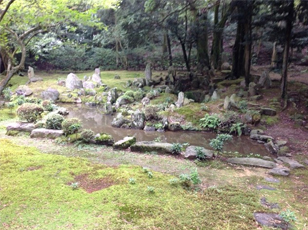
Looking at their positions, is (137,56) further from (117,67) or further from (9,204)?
(9,204)

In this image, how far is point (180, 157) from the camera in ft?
20.8

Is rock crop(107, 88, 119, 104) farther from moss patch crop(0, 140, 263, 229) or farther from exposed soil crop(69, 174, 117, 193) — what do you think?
exposed soil crop(69, 174, 117, 193)

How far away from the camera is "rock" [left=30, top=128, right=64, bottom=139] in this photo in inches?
293

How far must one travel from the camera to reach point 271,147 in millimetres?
7469

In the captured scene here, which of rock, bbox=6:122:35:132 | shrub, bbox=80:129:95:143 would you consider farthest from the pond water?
rock, bbox=6:122:35:132

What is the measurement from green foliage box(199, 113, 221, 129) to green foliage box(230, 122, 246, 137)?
0.65 meters

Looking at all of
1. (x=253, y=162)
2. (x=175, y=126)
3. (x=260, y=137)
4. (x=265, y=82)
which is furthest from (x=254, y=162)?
(x=265, y=82)

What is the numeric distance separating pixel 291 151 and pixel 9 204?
720 cm

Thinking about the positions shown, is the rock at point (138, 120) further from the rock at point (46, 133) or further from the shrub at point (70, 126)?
the rock at point (46, 133)

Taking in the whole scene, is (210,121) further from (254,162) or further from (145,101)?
(145,101)

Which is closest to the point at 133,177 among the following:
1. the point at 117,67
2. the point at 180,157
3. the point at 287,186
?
the point at 180,157

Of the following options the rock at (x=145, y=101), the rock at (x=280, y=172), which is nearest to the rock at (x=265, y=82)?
the rock at (x=145, y=101)

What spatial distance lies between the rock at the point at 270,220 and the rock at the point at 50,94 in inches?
543

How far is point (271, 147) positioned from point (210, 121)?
2.68 meters
